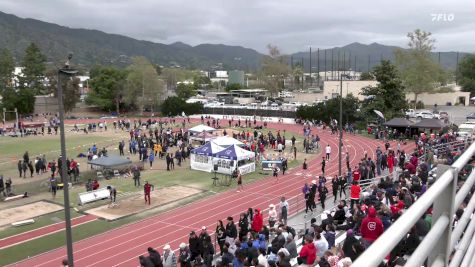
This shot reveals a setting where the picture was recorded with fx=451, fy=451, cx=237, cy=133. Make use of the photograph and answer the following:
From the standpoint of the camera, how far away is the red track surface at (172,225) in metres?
17.6

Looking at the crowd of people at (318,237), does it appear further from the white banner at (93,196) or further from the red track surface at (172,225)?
the white banner at (93,196)

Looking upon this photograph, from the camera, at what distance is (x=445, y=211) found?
60.1 inches

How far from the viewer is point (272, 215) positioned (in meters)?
17.5

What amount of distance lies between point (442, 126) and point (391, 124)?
5.02 metres

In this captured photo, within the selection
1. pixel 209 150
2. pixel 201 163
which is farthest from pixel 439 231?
pixel 201 163

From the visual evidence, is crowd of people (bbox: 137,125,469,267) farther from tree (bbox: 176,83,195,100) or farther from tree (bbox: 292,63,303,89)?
tree (bbox: 292,63,303,89)

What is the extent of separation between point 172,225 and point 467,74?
91.4 meters

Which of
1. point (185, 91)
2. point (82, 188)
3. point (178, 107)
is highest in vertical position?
point (185, 91)

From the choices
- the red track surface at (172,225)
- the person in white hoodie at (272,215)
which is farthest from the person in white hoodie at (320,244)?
the red track surface at (172,225)

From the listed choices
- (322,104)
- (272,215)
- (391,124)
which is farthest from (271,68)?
(272,215)

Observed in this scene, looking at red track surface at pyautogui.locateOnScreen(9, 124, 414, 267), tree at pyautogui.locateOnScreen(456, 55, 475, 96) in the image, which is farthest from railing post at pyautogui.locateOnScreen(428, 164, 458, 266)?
tree at pyautogui.locateOnScreen(456, 55, 475, 96)

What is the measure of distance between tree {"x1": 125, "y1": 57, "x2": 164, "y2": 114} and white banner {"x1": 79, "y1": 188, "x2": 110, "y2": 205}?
56166mm

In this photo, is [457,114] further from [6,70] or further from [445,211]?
[6,70]

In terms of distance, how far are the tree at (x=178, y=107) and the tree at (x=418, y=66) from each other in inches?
1327
